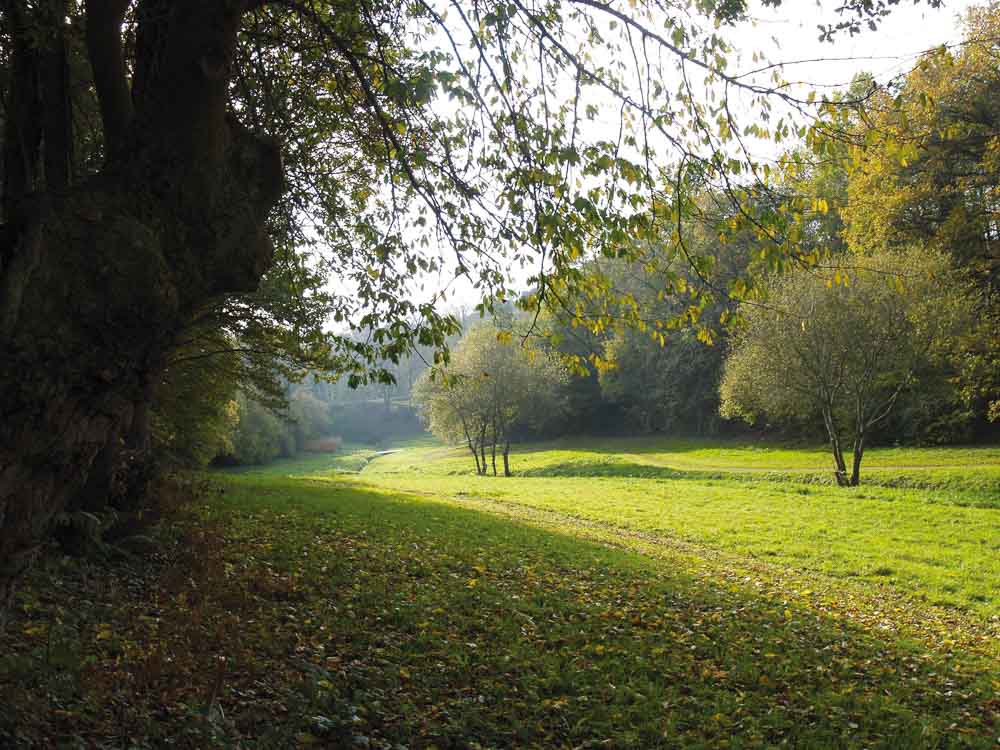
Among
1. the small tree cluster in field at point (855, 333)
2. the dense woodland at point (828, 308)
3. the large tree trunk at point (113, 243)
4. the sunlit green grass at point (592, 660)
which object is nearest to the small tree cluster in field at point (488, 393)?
the dense woodland at point (828, 308)

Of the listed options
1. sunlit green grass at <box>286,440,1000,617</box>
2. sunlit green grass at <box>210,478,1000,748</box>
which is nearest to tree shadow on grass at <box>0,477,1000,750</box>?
sunlit green grass at <box>210,478,1000,748</box>

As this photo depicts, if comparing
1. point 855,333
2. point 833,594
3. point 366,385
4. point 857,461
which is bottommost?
point 833,594

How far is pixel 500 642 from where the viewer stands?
280 inches

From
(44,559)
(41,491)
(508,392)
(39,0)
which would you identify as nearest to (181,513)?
(44,559)

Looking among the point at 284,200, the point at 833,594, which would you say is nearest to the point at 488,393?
the point at 833,594

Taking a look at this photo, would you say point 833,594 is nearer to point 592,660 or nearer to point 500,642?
point 592,660

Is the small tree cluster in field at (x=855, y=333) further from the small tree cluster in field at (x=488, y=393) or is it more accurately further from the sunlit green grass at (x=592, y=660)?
the small tree cluster in field at (x=488, y=393)

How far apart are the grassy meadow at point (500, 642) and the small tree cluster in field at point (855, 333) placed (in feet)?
38.5

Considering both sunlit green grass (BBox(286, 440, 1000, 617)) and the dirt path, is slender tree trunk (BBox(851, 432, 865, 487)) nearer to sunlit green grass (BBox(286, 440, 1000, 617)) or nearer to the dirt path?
sunlit green grass (BBox(286, 440, 1000, 617))

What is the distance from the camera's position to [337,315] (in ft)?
22.8

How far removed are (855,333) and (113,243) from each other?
28313 mm

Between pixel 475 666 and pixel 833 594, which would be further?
pixel 833 594

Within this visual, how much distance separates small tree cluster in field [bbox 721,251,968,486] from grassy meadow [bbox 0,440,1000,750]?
1174cm

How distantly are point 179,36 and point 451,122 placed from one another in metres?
3.05
